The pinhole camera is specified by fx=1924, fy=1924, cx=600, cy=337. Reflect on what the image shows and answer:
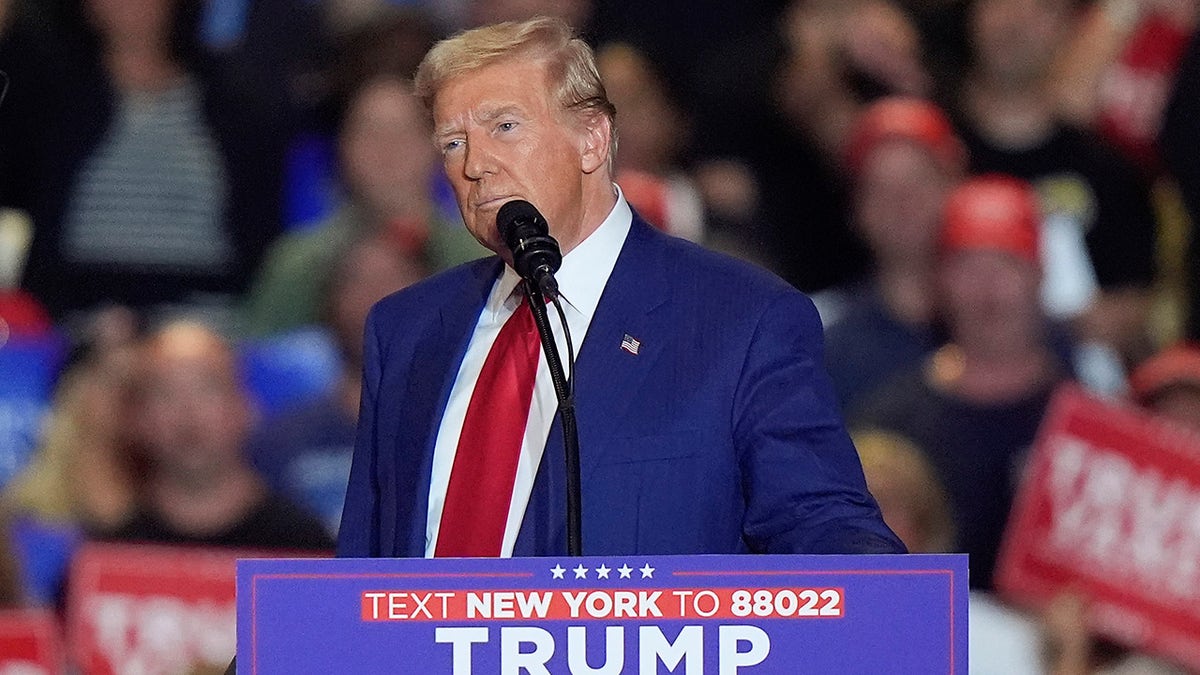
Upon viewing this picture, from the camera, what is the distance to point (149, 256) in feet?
16.4

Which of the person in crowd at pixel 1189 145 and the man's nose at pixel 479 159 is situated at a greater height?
the person in crowd at pixel 1189 145

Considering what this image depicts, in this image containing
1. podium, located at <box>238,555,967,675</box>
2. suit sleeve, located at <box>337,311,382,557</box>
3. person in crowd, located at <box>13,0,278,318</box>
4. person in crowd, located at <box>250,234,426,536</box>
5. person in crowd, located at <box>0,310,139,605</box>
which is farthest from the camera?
person in crowd, located at <box>13,0,278,318</box>

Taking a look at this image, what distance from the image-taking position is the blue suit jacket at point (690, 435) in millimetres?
2062

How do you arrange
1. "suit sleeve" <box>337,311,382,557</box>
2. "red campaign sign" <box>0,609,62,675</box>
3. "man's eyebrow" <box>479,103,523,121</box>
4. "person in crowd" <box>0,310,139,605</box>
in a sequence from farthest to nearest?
"person in crowd" <box>0,310,139,605</box>, "red campaign sign" <box>0,609,62,675</box>, "suit sleeve" <box>337,311,382,557</box>, "man's eyebrow" <box>479,103,523,121</box>

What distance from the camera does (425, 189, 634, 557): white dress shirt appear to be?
215cm

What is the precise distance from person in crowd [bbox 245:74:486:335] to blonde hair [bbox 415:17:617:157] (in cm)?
271

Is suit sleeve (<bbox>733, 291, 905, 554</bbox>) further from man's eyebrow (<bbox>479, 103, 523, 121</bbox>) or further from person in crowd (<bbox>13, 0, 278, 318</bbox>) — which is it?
person in crowd (<bbox>13, 0, 278, 318</bbox>)

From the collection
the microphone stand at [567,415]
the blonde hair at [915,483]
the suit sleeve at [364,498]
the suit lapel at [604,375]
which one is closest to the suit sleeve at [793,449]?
the suit lapel at [604,375]

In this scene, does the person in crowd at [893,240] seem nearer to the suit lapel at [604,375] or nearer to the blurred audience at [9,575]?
the blurred audience at [9,575]

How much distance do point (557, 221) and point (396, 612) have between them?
0.60m

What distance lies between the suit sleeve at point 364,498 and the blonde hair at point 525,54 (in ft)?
1.29

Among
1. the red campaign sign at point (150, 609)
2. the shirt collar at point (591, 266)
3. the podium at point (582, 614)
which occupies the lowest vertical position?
the podium at point (582, 614)

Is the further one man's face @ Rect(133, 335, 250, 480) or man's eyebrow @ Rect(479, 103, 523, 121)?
man's face @ Rect(133, 335, 250, 480)

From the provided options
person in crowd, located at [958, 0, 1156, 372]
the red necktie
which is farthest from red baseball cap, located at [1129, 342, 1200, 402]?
the red necktie
